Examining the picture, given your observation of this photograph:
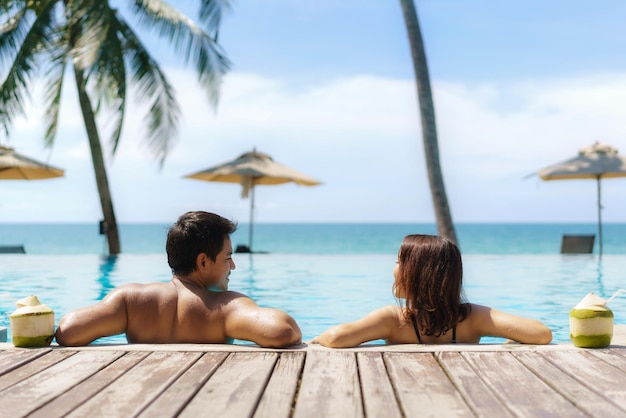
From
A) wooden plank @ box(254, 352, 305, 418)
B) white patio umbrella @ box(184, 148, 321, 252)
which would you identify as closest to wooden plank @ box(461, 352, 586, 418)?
wooden plank @ box(254, 352, 305, 418)

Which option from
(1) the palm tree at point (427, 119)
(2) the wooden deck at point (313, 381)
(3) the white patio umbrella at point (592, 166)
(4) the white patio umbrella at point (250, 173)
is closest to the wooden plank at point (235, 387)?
(2) the wooden deck at point (313, 381)

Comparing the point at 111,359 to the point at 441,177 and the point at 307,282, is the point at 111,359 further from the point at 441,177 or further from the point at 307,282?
the point at 441,177

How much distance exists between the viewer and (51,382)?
269 cm

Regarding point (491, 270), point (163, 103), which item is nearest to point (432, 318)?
point (491, 270)

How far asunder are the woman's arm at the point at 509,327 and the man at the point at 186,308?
2.82 feet

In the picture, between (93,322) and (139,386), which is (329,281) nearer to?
(93,322)

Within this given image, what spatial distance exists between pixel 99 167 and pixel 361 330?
13.9 meters

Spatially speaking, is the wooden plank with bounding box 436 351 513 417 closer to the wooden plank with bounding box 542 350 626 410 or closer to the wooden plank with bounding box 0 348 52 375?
the wooden plank with bounding box 542 350 626 410

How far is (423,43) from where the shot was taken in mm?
11328

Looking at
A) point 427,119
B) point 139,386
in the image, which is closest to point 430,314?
point 139,386

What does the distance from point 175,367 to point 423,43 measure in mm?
9291

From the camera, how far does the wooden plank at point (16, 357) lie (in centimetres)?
294

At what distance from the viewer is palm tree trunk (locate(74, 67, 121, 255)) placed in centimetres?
1585

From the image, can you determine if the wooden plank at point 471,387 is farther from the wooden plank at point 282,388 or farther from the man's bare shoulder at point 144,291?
the man's bare shoulder at point 144,291
